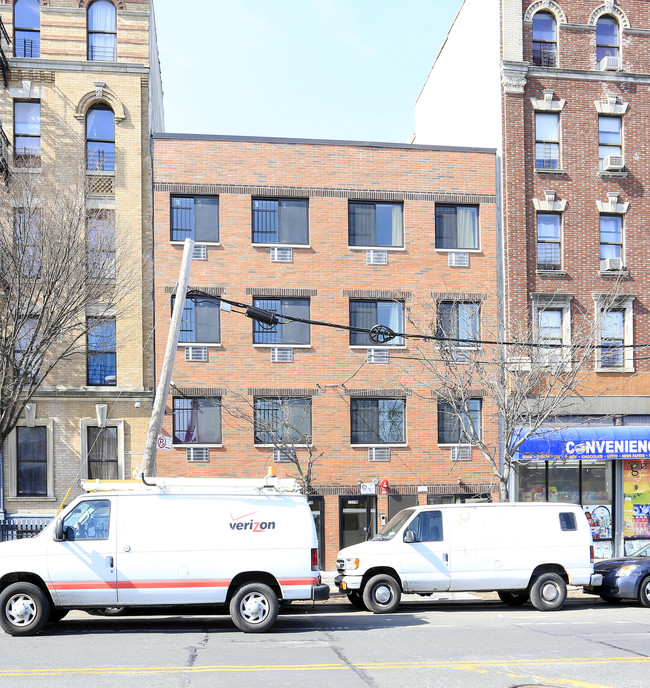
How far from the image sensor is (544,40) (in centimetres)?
2478

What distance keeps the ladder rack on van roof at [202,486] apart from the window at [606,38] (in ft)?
60.6

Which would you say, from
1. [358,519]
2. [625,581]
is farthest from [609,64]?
[625,581]

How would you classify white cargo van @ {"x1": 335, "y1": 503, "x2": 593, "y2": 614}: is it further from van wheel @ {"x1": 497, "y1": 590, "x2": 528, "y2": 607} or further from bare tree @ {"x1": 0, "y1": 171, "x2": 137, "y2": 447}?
bare tree @ {"x1": 0, "y1": 171, "x2": 137, "y2": 447}

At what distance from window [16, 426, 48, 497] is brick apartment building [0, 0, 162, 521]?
0.03m

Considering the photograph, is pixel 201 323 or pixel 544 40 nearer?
pixel 201 323

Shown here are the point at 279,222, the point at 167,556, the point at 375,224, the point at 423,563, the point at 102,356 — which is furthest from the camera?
the point at 375,224

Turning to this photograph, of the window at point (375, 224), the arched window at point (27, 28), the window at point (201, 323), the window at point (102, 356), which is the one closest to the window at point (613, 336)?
the window at point (375, 224)

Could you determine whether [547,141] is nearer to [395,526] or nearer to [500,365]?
[500,365]

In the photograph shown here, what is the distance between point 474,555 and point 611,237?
13.0 meters

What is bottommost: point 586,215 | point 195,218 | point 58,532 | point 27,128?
point 58,532

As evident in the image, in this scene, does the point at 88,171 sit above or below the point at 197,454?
above

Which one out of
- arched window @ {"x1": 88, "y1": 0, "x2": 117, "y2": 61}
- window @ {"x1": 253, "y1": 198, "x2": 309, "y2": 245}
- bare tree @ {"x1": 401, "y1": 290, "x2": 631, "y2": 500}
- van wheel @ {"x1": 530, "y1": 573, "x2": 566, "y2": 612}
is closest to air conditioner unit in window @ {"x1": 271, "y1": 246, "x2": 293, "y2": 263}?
window @ {"x1": 253, "y1": 198, "x2": 309, "y2": 245}

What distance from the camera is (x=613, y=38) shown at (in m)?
25.1

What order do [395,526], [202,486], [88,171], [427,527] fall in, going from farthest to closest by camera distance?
1. [88,171]
2. [395,526]
3. [427,527]
4. [202,486]
